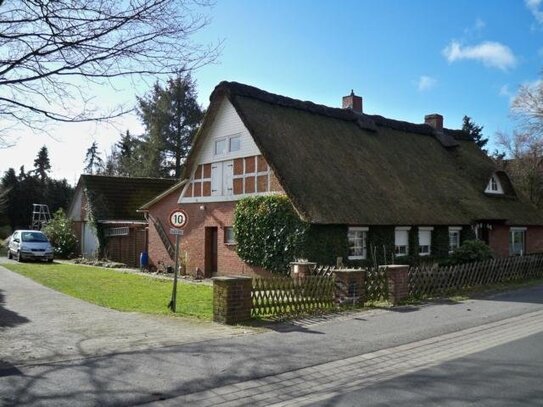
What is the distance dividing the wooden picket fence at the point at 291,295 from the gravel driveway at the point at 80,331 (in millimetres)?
1419

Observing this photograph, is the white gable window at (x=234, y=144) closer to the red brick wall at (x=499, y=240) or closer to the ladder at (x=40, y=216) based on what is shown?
the red brick wall at (x=499, y=240)

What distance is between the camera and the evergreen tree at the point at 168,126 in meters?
47.9

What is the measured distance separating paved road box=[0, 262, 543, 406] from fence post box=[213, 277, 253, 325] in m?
0.94

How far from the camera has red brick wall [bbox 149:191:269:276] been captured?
21094mm

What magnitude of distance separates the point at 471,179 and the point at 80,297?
21166 millimetres

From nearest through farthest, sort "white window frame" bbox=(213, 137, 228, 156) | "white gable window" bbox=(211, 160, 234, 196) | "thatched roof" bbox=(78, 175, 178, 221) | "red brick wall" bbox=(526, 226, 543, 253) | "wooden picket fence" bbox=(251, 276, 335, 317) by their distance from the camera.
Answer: "wooden picket fence" bbox=(251, 276, 335, 317) → "white gable window" bbox=(211, 160, 234, 196) → "white window frame" bbox=(213, 137, 228, 156) → "red brick wall" bbox=(526, 226, 543, 253) → "thatched roof" bbox=(78, 175, 178, 221)

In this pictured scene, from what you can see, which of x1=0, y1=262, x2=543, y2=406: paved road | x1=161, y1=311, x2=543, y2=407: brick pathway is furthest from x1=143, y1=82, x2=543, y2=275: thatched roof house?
x1=161, y1=311, x2=543, y2=407: brick pathway

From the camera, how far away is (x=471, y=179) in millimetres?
28062

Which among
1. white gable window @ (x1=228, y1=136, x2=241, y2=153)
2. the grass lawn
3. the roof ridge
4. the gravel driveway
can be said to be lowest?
the gravel driveway

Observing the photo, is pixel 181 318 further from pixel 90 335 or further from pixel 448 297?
pixel 448 297

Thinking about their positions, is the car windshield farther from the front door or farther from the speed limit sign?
the speed limit sign

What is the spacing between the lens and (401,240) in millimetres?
21266

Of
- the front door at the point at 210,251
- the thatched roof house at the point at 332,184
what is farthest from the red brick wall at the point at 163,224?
the front door at the point at 210,251

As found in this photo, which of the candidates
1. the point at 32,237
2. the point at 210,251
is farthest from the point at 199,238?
the point at 32,237
